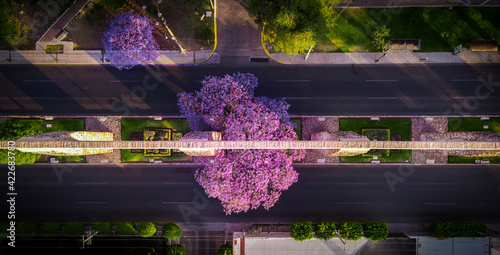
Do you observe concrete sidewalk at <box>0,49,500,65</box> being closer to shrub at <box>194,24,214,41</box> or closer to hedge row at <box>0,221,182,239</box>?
shrub at <box>194,24,214,41</box>

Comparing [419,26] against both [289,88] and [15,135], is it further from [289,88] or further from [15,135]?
[15,135]

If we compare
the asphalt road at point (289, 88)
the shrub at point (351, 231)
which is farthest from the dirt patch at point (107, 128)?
the shrub at point (351, 231)

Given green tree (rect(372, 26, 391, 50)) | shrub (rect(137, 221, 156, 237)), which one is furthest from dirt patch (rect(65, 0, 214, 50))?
shrub (rect(137, 221, 156, 237))

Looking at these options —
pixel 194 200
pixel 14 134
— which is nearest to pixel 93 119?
pixel 14 134

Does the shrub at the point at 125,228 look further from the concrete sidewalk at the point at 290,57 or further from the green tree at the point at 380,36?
the green tree at the point at 380,36

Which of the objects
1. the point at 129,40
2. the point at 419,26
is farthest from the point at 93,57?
the point at 419,26
